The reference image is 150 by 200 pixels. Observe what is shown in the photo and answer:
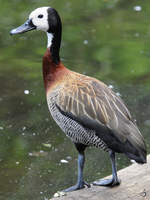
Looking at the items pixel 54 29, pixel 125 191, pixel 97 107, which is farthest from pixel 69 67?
pixel 125 191

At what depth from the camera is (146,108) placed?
6516 mm

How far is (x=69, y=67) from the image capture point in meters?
7.57

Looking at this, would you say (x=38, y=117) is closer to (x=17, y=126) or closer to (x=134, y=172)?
(x=17, y=126)

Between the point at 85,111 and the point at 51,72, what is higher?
the point at 51,72

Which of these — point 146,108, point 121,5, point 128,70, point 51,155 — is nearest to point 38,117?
point 51,155

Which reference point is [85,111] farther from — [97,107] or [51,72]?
[51,72]

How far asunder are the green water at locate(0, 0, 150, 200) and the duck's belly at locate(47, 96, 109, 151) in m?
0.96

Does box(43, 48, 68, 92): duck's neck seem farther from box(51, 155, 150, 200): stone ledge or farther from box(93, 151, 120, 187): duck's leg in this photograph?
box(51, 155, 150, 200): stone ledge

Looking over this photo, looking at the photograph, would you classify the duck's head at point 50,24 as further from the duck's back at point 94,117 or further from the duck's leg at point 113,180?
the duck's leg at point 113,180

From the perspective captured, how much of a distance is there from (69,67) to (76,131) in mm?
3493

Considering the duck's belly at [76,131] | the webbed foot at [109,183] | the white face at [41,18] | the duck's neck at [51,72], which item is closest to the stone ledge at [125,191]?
the webbed foot at [109,183]

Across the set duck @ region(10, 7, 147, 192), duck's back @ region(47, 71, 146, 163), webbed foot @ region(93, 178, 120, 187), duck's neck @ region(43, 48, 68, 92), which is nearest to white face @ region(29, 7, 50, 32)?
duck @ region(10, 7, 147, 192)

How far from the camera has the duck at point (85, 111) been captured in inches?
156

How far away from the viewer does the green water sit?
5293mm
